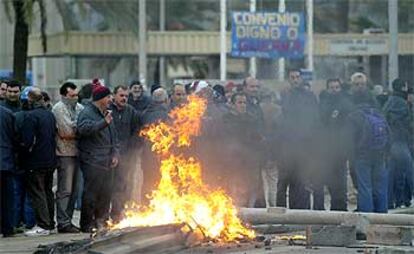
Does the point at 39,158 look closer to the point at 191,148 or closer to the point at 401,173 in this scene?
the point at 191,148

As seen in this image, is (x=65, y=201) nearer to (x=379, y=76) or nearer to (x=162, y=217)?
(x=162, y=217)

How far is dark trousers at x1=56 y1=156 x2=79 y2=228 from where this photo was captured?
12.6 metres

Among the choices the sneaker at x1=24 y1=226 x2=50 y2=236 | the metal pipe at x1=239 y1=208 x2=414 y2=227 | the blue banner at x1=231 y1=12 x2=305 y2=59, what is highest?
the blue banner at x1=231 y1=12 x2=305 y2=59

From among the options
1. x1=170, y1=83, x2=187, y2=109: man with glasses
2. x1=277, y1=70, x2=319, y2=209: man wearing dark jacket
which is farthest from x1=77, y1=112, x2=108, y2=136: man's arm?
x1=277, y1=70, x2=319, y2=209: man wearing dark jacket

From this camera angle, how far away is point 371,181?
529 inches

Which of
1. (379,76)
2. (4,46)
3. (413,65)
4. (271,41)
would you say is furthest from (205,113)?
(4,46)

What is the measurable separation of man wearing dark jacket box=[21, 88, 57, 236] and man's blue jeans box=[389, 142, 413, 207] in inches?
227

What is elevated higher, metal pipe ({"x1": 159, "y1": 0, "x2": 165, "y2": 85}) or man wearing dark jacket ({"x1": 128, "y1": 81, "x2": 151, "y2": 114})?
metal pipe ({"x1": 159, "y1": 0, "x2": 165, "y2": 85})

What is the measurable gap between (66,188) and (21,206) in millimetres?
761

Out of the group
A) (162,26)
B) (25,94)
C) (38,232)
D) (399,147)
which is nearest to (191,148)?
(38,232)

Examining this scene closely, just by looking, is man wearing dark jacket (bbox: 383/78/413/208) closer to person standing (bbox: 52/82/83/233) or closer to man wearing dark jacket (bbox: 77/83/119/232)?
man wearing dark jacket (bbox: 77/83/119/232)

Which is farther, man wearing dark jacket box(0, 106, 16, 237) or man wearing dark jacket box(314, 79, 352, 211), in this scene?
man wearing dark jacket box(314, 79, 352, 211)

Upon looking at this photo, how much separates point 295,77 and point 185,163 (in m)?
2.79

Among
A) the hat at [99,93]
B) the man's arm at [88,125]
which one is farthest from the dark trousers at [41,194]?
the hat at [99,93]
